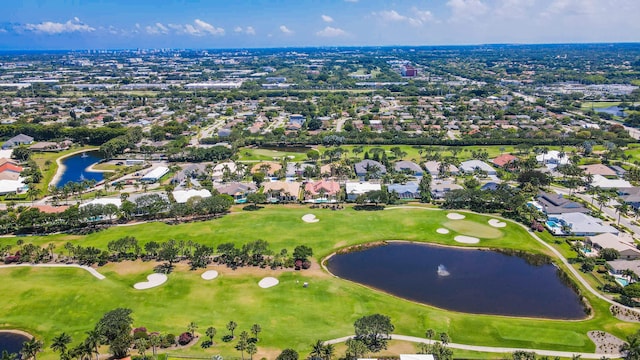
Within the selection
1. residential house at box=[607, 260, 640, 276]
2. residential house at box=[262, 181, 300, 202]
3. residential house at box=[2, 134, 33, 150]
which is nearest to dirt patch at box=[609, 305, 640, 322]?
residential house at box=[607, 260, 640, 276]

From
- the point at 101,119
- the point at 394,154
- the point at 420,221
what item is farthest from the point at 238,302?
the point at 101,119

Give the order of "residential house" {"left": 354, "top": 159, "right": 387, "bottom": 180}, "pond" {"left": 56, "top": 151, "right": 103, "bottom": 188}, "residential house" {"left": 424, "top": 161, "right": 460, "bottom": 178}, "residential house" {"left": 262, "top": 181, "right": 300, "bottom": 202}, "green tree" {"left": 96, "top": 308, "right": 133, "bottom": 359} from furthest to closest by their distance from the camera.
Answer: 1. "pond" {"left": 56, "top": 151, "right": 103, "bottom": 188}
2. "residential house" {"left": 424, "top": 161, "right": 460, "bottom": 178}
3. "residential house" {"left": 354, "top": 159, "right": 387, "bottom": 180}
4. "residential house" {"left": 262, "top": 181, "right": 300, "bottom": 202}
5. "green tree" {"left": 96, "top": 308, "right": 133, "bottom": 359}

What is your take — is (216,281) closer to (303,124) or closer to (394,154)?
(394,154)

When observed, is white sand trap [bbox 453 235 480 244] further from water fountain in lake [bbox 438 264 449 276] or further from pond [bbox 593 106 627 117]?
pond [bbox 593 106 627 117]

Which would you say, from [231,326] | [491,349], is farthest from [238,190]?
[491,349]

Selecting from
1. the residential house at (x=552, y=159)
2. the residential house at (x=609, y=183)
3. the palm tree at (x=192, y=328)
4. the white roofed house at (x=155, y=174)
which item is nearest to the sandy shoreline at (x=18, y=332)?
the palm tree at (x=192, y=328)

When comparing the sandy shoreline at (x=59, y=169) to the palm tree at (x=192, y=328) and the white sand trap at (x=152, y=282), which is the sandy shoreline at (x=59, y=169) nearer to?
the white sand trap at (x=152, y=282)

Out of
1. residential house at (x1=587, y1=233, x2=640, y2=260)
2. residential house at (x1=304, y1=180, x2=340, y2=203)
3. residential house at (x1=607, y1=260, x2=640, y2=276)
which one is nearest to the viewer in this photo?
residential house at (x1=607, y1=260, x2=640, y2=276)
